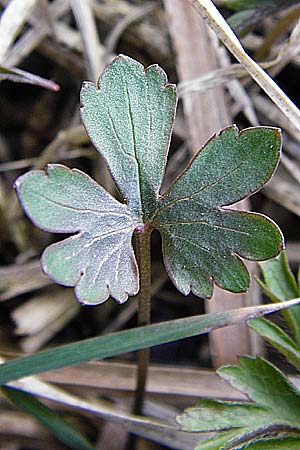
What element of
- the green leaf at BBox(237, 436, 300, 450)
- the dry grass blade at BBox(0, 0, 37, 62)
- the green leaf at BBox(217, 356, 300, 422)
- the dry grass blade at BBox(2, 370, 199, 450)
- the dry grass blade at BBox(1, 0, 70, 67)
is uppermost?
the dry grass blade at BBox(0, 0, 37, 62)

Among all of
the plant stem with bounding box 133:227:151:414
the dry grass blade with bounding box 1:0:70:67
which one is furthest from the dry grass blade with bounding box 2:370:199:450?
the dry grass blade with bounding box 1:0:70:67

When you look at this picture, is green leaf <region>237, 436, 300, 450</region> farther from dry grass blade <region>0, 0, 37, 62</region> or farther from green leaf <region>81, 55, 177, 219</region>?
dry grass blade <region>0, 0, 37, 62</region>

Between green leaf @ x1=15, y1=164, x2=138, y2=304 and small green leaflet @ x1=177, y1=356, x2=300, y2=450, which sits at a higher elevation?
green leaf @ x1=15, y1=164, x2=138, y2=304

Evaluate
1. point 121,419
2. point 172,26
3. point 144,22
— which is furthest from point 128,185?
point 144,22

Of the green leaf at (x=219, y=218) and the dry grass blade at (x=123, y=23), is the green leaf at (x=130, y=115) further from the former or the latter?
the dry grass blade at (x=123, y=23)

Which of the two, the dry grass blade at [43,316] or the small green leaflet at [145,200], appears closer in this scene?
the small green leaflet at [145,200]

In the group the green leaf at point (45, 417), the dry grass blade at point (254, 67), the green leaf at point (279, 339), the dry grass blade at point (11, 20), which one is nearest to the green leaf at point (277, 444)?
the green leaf at point (279, 339)
